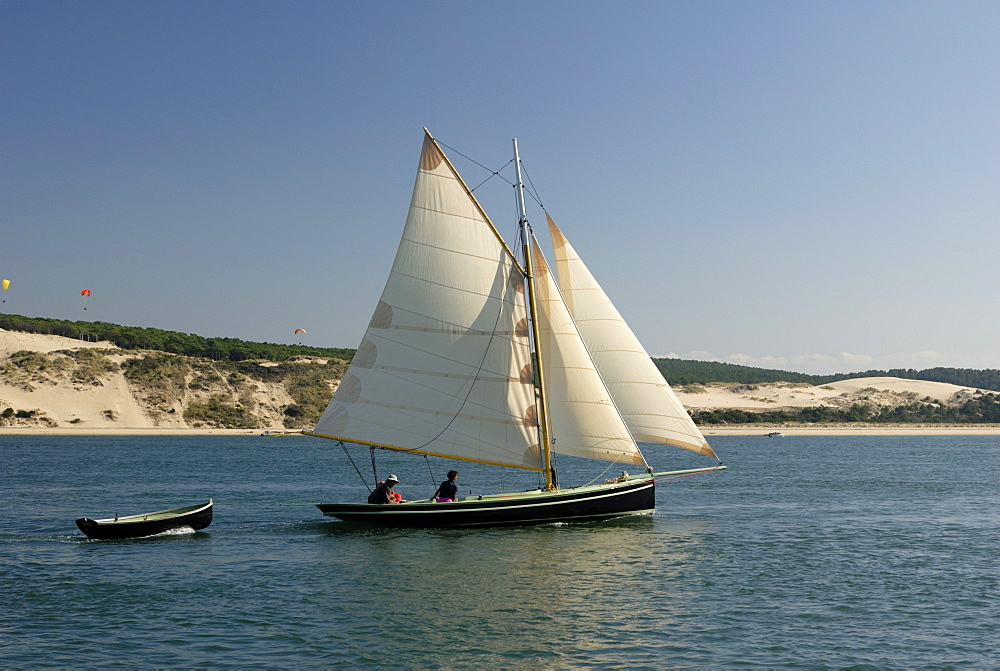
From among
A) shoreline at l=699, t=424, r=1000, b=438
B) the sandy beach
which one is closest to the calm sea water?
the sandy beach

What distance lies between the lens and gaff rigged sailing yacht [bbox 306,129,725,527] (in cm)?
3209

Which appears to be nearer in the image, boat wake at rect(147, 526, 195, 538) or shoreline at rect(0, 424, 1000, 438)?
boat wake at rect(147, 526, 195, 538)

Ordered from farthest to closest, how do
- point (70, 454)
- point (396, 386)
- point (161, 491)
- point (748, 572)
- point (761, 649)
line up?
point (70, 454)
point (161, 491)
point (396, 386)
point (748, 572)
point (761, 649)

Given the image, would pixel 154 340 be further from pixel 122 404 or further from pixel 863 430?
pixel 863 430

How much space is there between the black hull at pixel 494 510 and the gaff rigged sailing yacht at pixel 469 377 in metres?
0.05

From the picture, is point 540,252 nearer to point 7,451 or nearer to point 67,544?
point 67,544

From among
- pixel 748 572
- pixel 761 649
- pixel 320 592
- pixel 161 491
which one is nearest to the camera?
pixel 761 649

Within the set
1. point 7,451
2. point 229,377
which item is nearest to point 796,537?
point 7,451

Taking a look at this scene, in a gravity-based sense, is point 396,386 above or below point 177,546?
above

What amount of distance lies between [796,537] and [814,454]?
64963mm

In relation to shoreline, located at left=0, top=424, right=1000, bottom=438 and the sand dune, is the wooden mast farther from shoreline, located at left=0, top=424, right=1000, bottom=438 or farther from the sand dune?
the sand dune

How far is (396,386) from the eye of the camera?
32219 mm

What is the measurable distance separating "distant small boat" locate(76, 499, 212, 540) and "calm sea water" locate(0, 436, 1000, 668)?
55 centimetres

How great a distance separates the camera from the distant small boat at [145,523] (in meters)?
29.5
